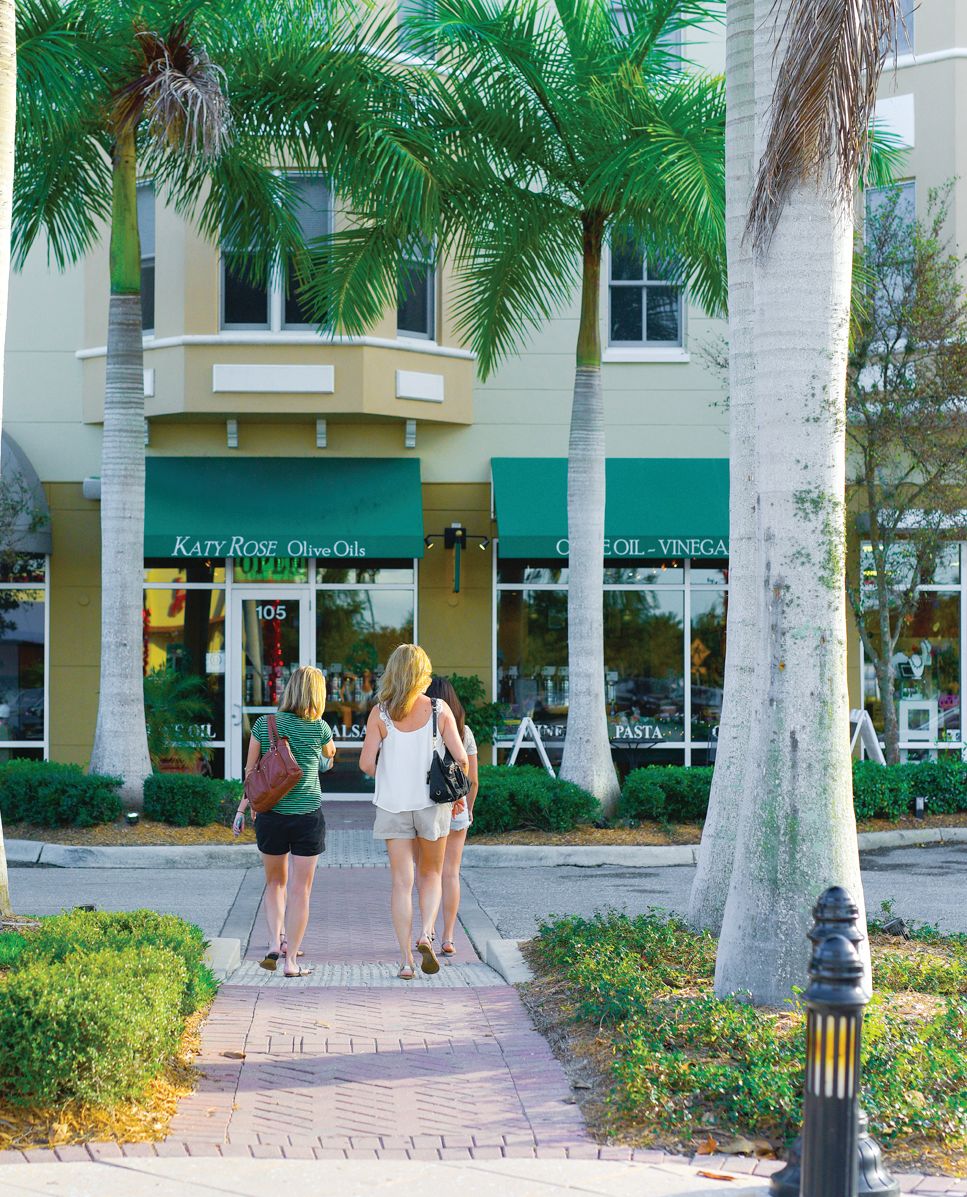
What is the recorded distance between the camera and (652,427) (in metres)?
18.7

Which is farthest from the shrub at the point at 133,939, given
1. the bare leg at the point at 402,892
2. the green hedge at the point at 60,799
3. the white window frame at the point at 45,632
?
the white window frame at the point at 45,632

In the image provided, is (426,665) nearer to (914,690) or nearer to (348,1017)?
(348,1017)

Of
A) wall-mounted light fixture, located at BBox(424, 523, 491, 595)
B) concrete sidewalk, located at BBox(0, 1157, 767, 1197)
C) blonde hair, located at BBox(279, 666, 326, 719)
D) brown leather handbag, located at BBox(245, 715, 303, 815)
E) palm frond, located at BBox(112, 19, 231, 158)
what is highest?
palm frond, located at BBox(112, 19, 231, 158)

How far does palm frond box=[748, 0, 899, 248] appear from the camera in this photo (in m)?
6.27

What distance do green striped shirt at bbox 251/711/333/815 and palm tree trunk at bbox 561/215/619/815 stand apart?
6.16 m

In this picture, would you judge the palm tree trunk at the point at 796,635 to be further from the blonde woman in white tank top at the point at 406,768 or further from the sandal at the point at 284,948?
the sandal at the point at 284,948

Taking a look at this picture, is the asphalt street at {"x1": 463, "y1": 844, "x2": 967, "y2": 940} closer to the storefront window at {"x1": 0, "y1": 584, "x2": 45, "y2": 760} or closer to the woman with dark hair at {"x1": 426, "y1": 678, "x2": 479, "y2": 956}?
the woman with dark hair at {"x1": 426, "y1": 678, "x2": 479, "y2": 956}

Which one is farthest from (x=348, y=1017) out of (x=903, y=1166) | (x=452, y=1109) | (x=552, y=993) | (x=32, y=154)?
(x=32, y=154)

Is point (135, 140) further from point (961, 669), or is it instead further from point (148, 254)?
point (961, 669)

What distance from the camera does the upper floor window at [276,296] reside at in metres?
17.6

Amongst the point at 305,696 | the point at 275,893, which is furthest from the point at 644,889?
the point at 305,696

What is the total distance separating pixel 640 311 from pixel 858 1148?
15590mm

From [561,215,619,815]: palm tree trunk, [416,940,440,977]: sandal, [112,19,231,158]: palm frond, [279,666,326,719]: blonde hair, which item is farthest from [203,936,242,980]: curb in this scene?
[112,19,231,158]: palm frond

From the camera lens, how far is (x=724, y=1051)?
18.5ft
